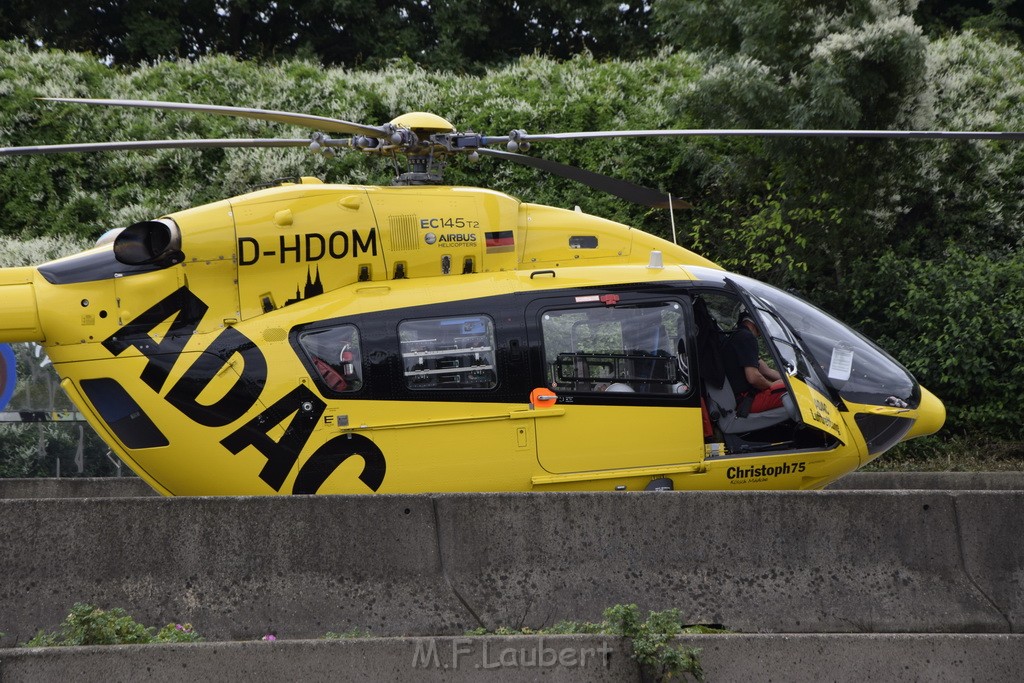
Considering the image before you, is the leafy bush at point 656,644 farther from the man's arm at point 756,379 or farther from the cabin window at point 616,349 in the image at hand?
the man's arm at point 756,379

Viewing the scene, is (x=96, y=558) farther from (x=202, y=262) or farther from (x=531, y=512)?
(x=202, y=262)

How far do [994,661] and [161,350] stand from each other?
222 inches

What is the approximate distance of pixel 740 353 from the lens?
8.49m

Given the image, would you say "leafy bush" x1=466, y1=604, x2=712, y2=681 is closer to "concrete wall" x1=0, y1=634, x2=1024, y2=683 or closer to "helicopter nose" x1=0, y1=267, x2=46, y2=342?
"concrete wall" x1=0, y1=634, x2=1024, y2=683

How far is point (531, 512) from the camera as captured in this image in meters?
5.72

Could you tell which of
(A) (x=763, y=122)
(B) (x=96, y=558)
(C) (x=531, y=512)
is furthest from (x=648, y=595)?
(A) (x=763, y=122)

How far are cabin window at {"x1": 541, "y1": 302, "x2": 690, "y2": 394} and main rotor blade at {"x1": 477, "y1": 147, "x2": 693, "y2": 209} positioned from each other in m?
1.20

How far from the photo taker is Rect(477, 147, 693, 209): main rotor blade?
879cm

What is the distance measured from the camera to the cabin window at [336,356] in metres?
7.82

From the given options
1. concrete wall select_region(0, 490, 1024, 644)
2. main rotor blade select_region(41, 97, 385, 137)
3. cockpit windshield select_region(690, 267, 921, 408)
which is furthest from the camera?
cockpit windshield select_region(690, 267, 921, 408)

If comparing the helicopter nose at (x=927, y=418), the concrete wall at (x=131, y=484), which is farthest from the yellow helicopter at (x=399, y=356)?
the concrete wall at (x=131, y=484)

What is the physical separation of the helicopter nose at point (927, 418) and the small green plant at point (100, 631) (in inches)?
232

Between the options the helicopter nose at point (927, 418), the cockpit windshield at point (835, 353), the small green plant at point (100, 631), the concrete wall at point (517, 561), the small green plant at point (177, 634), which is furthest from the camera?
the helicopter nose at point (927, 418)

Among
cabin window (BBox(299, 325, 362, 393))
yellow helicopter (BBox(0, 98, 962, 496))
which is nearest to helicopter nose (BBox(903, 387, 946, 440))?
yellow helicopter (BBox(0, 98, 962, 496))
